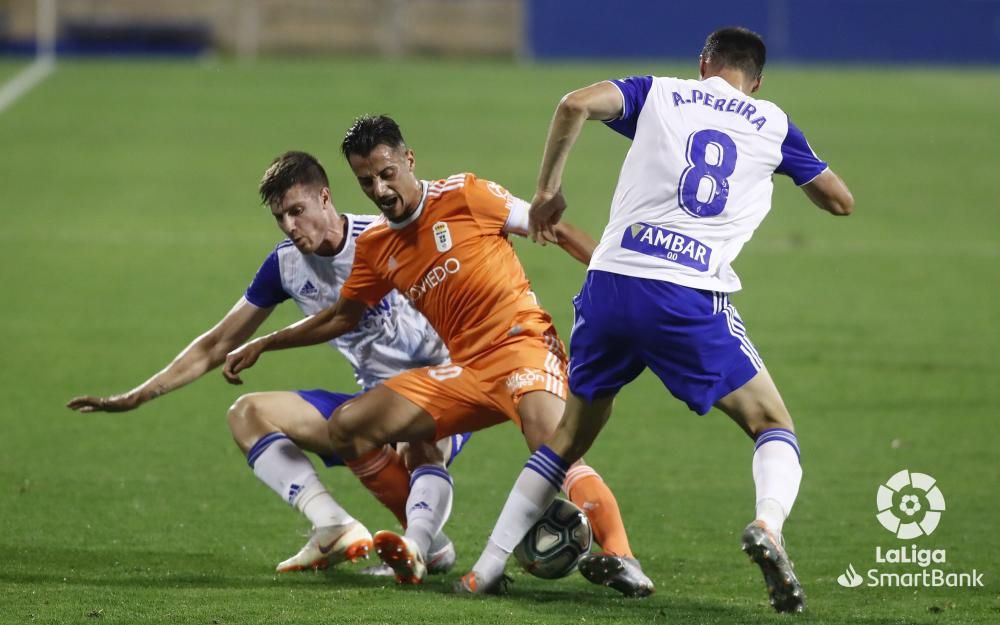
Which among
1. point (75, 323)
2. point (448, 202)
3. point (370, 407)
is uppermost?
point (448, 202)

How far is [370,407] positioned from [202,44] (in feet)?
93.1

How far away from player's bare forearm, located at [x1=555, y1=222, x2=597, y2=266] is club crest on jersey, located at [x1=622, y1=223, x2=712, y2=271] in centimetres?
58

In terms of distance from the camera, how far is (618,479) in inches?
319

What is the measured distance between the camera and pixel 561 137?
16.8 feet

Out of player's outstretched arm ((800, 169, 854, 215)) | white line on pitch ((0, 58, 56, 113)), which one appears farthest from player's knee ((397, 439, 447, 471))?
white line on pitch ((0, 58, 56, 113))

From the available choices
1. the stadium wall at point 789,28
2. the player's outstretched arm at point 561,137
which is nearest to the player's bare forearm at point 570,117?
the player's outstretched arm at point 561,137

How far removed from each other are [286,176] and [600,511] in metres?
1.84

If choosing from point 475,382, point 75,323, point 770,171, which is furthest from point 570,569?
point 75,323

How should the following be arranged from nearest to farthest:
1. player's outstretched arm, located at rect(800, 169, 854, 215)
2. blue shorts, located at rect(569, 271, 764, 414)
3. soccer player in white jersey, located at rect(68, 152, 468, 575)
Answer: blue shorts, located at rect(569, 271, 764, 414) → player's outstretched arm, located at rect(800, 169, 854, 215) → soccer player in white jersey, located at rect(68, 152, 468, 575)

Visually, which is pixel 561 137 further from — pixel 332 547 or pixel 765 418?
pixel 332 547

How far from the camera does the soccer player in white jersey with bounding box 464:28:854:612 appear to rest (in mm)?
5191

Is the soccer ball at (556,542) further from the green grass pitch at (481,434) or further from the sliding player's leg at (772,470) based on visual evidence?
the sliding player's leg at (772,470)

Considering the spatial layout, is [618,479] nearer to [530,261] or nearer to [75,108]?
[530,261]

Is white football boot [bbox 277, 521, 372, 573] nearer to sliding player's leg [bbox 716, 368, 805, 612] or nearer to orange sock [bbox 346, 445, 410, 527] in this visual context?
orange sock [bbox 346, 445, 410, 527]
